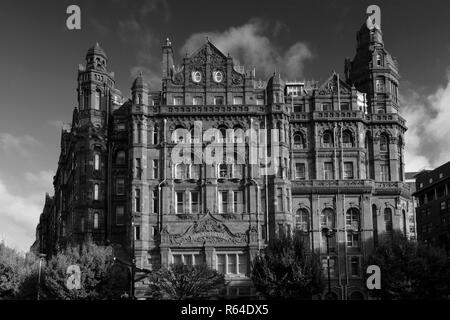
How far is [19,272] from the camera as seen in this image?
90625 mm

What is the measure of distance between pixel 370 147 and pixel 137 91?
1441 inches

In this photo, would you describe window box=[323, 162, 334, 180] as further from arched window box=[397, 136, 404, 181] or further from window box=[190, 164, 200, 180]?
window box=[190, 164, 200, 180]

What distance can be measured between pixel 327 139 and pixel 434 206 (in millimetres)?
50536

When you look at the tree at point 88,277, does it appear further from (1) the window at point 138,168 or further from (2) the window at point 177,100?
(2) the window at point 177,100

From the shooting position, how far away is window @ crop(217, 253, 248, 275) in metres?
91.2

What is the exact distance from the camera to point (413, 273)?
79.6 meters

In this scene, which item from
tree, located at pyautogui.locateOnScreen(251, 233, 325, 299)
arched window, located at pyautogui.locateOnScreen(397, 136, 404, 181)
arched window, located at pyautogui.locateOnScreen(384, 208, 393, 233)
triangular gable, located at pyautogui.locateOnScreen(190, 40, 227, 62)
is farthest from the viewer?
arched window, located at pyautogui.locateOnScreen(397, 136, 404, 181)

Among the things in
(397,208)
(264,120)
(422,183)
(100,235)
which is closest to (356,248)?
(397,208)

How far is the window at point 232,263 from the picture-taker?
91.2 metres

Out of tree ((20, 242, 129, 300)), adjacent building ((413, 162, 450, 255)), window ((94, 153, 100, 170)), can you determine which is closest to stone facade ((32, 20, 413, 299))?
window ((94, 153, 100, 170))

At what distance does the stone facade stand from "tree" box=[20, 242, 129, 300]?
656cm

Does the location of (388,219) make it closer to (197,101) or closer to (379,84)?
(379,84)
